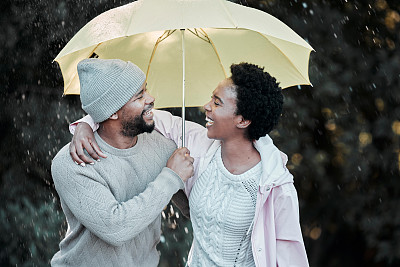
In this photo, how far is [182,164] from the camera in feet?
8.98

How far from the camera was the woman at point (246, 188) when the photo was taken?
2697 mm

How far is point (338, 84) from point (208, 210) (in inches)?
108

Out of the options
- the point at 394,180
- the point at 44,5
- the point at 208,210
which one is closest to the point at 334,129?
the point at 394,180

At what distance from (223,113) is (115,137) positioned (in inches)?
17.8

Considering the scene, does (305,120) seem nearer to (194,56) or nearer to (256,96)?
(194,56)

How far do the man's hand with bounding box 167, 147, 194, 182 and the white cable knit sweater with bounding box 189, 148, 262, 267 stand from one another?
14 cm

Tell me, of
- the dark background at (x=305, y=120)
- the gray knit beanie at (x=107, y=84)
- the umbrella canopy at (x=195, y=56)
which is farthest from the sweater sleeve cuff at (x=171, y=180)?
the dark background at (x=305, y=120)

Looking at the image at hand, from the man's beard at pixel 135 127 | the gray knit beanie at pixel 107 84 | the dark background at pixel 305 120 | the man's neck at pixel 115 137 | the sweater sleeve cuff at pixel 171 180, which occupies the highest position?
the gray knit beanie at pixel 107 84

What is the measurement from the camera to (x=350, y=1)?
17.0ft

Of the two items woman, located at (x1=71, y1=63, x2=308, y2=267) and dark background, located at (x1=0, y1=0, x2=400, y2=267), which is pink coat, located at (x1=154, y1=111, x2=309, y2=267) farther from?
dark background, located at (x1=0, y1=0, x2=400, y2=267)

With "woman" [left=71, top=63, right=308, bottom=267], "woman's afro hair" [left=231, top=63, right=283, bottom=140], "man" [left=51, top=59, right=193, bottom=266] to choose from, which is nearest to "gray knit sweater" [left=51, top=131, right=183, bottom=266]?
"man" [left=51, top=59, right=193, bottom=266]

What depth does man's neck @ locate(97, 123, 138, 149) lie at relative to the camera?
2779 millimetres

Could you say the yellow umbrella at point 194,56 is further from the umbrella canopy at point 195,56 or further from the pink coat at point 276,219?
the pink coat at point 276,219

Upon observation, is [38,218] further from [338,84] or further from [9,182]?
[338,84]
